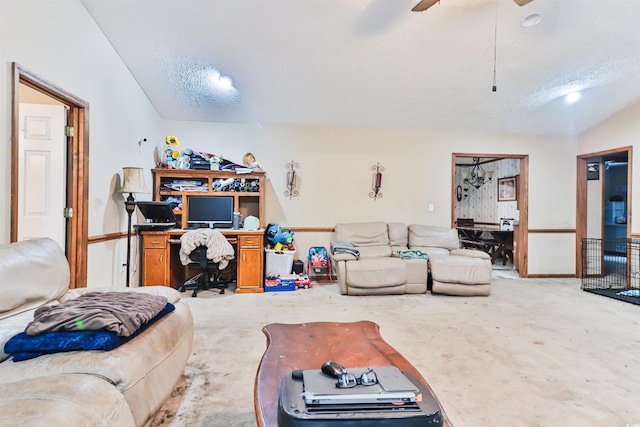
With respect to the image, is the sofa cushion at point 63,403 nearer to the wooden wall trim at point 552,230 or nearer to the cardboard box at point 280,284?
the cardboard box at point 280,284

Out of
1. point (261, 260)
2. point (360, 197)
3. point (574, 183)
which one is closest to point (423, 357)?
point (261, 260)

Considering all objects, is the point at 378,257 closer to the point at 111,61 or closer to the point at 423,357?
the point at 423,357

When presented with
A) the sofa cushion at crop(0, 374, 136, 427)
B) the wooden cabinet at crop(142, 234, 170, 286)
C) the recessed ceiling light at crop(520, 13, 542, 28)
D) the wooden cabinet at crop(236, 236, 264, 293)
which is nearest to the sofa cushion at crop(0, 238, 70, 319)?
the sofa cushion at crop(0, 374, 136, 427)

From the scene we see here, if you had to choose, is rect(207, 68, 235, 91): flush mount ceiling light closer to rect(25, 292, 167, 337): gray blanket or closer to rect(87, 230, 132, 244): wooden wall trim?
rect(87, 230, 132, 244): wooden wall trim

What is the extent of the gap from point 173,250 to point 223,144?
1.72m

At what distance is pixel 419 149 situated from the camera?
200 inches

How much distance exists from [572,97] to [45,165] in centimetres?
594

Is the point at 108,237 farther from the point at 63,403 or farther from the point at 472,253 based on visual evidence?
the point at 472,253

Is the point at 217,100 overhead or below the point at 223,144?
overhead

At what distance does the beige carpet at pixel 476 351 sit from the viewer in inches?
66.0

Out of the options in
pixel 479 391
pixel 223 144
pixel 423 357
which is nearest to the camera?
pixel 479 391

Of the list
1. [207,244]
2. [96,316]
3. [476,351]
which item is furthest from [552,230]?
[96,316]

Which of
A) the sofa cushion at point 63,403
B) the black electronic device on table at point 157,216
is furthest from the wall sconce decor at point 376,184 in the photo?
the sofa cushion at point 63,403

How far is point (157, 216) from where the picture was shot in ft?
12.9
